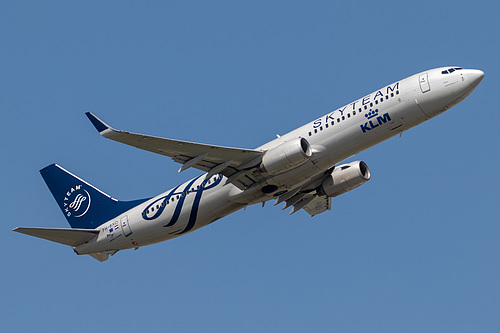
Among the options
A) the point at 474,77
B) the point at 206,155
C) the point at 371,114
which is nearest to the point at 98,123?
the point at 206,155

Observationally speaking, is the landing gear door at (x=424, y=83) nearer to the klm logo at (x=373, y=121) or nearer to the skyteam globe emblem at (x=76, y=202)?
the klm logo at (x=373, y=121)

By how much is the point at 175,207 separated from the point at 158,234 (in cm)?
236

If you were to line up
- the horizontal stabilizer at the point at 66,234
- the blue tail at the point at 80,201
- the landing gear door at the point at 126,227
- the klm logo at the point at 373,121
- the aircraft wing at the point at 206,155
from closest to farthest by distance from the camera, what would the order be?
1. the aircraft wing at the point at 206,155
2. the klm logo at the point at 373,121
3. the horizontal stabilizer at the point at 66,234
4. the landing gear door at the point at 126,227
5. the blue tail at the point at 80,201

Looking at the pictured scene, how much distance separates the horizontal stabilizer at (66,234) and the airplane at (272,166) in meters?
0.07

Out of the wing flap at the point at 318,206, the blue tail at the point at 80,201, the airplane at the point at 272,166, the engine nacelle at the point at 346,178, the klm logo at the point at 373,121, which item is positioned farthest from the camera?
the blue tail at the point at 80,201

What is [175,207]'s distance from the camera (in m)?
50.5

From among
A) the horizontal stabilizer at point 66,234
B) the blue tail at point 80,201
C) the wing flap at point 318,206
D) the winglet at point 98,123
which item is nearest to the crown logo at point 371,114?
the wing flap at point 318,206

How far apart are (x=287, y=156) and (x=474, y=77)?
1184cm

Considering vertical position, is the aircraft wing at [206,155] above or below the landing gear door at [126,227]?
above

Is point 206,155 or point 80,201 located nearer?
point 206,155

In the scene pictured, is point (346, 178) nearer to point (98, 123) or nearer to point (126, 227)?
point (126, 227)

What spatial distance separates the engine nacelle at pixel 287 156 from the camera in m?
44.8

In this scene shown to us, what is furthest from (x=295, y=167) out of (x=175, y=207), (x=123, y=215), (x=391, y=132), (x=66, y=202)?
(x=66, y=202)

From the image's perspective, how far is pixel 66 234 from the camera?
172 ft
